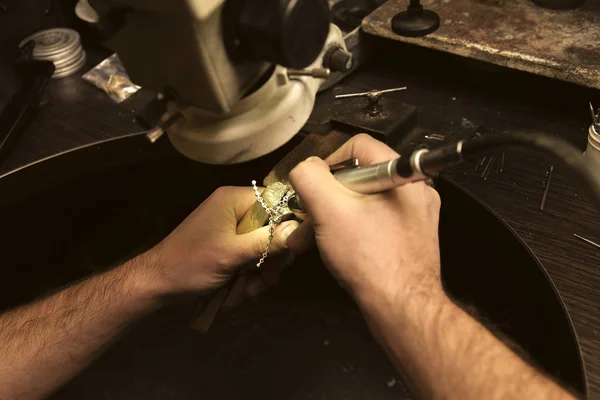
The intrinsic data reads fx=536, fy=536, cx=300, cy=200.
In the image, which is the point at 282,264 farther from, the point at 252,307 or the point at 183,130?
the point at 183,130

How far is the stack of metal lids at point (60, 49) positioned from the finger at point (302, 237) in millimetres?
896

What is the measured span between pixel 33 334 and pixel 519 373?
0.78m

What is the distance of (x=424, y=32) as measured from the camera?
1.12 m

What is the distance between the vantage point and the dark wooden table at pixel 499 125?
0.78 meters

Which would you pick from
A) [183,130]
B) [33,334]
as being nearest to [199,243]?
[183,130]

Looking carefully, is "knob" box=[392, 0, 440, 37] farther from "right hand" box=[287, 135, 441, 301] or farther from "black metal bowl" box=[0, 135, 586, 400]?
"right hand" box=[287, 135, 441, 301]

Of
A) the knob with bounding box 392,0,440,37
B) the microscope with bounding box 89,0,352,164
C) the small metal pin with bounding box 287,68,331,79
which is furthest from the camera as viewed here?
the knob with bounding box 392,0,440,37

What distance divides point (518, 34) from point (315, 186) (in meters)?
0.65

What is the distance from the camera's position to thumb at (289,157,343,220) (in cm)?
66

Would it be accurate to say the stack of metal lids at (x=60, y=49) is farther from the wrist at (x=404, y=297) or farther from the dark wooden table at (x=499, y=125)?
the wrist at (x=404, y=297)

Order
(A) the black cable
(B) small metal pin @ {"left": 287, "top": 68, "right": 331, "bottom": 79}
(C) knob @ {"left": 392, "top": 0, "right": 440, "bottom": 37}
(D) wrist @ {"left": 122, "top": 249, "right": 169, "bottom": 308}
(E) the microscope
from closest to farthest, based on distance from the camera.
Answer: (A) the black cable, (E) the microscope, (B) small metal pin @ {"left": 287, "top": 68, "right": 331, "bottom": 79}, (D) wrist @ {"left": 122, "top": 249, "right": 169, "bottom": 308}, (C) knob @ {"left": 392, "top": 0, "right": 440, "bottom": 37}

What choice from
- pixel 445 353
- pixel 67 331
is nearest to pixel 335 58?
pixel 445 353

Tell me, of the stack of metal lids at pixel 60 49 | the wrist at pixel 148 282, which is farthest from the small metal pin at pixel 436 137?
the stack of metal lids at pixel 60 49

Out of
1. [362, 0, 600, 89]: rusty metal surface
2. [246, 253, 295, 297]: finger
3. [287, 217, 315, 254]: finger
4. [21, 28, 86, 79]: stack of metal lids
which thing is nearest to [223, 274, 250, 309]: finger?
[246, 253, 295, 297]: finger
